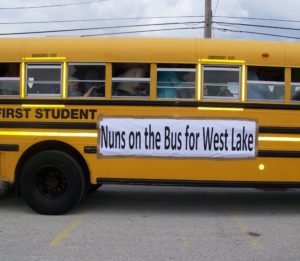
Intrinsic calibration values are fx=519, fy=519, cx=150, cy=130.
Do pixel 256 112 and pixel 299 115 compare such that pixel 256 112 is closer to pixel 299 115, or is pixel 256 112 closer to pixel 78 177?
pixel 299 115

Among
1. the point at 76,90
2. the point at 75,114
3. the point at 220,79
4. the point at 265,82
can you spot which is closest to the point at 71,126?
the point at 75,114

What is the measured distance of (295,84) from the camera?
7.64 m

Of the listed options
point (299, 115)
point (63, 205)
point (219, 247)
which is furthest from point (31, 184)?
point (299, 115)

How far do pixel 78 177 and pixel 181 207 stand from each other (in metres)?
1.82

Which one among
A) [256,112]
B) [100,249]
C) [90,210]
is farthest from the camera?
[90,210]

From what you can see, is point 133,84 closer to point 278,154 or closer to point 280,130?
point 280,130

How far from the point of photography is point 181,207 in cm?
843

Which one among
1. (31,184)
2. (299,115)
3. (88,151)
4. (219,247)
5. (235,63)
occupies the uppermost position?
(235,63)

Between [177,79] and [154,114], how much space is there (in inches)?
24.4

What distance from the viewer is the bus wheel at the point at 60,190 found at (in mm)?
7699

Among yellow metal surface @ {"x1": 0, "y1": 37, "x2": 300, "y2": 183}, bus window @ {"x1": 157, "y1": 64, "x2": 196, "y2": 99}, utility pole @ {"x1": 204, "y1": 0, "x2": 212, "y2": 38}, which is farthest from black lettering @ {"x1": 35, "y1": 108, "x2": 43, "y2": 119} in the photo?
utility pole @ {"x1": 204, "y1": 0, "x2": 212, "y2": 38}

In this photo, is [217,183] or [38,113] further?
[38,113]

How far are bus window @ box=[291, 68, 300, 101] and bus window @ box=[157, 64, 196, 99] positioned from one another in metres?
1.45

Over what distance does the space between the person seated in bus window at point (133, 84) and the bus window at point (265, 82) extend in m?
1.56
